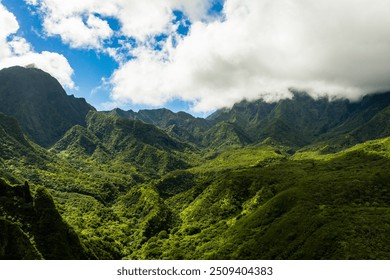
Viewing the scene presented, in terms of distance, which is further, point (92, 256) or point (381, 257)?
point (92, 256)

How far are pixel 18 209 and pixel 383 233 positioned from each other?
181m

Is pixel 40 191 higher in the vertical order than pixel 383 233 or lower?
higher

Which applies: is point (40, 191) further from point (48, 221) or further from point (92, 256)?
point (92, 256)

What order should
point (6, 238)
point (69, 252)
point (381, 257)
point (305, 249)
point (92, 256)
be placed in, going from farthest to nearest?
1. point (92, 256)
2. point (305, 249)
3. point (69, 252)
4. point (381, 257)
5. point (6, 238)

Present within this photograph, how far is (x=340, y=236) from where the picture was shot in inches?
6939

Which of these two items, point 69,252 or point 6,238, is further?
point 69,252
